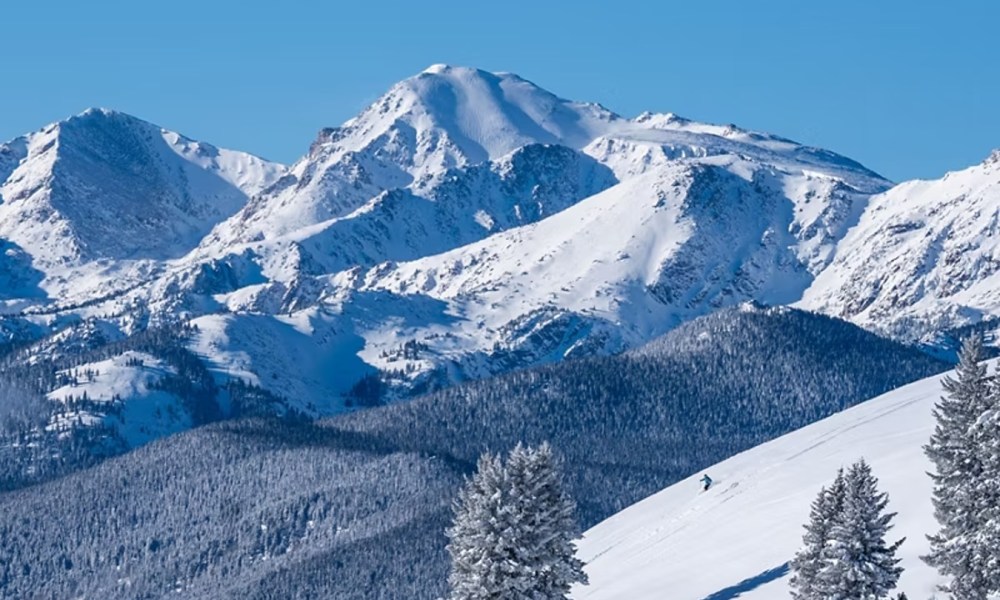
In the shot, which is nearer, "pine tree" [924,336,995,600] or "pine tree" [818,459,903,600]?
"pine tree" [924,336,995,600]

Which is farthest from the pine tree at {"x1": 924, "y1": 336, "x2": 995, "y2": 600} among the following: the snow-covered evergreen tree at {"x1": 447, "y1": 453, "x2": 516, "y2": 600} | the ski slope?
the snow-covered evergreen tree at {"x1": 447, "y1": 453, "x2": 516, "y2": 600}

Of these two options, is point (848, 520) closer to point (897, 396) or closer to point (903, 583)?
point (903, 583)

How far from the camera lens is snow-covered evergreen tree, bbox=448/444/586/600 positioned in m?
77.3

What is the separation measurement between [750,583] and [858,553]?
16.0 m

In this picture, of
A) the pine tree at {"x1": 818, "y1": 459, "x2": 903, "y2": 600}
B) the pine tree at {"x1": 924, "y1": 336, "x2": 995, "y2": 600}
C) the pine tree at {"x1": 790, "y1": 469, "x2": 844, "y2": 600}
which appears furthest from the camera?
the pine tree at {"x1": 790, "y1": 469, "x2": 844, "y2": 600}

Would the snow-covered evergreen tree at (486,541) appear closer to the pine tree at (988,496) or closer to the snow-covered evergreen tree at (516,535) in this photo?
the snow-covered evergreen tree at (516,535)

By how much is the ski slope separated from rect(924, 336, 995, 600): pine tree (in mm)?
5608

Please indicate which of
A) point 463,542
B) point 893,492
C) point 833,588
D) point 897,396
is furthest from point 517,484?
point 897,396

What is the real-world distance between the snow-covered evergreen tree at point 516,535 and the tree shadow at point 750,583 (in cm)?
922

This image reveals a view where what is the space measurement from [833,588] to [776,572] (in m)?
15.4

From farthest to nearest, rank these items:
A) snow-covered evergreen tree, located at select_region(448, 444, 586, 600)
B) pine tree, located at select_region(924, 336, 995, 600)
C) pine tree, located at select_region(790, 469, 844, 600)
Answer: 1. snow-covered evergreen tree, located at select_region(448, 444, 586, 600)
2. pine tree, located at select_region(790, 469, 844, 600)
3. pine tree, located at select_region(924, 336, 995, 600)

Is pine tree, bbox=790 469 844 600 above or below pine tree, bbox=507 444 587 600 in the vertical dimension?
below

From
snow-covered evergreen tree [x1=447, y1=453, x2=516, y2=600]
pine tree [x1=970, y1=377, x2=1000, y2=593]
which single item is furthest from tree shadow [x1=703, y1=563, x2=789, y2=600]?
pine tree [x1=970, y1=377, x2=1000, y2=593]

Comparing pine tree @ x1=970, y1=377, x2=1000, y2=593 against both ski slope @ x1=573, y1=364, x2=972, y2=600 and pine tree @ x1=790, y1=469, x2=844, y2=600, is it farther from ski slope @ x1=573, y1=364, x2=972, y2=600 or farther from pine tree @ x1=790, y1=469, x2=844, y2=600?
ski slope @ x1=573, y1=364, x2=972, y2=600
